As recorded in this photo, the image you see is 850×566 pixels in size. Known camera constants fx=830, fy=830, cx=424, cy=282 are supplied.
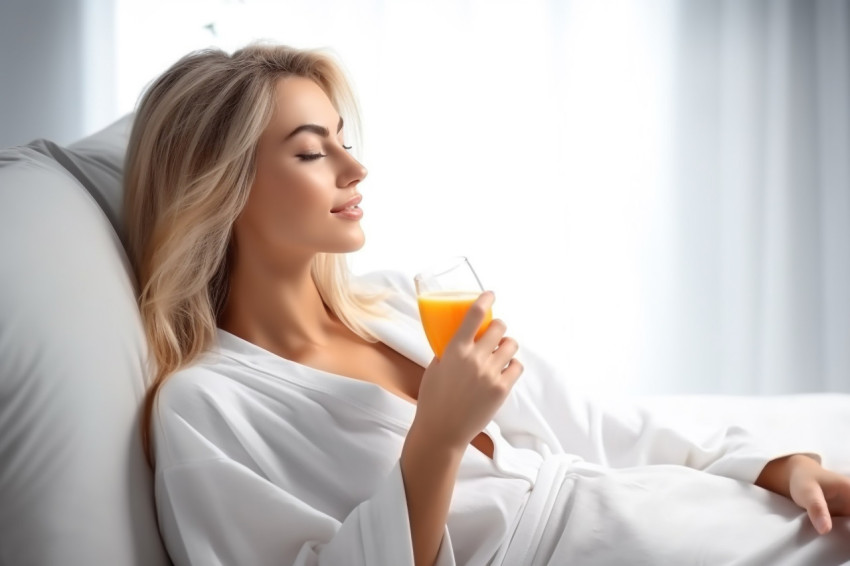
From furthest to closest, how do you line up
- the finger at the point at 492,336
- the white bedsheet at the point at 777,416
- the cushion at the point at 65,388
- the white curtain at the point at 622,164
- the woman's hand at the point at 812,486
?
the white curtain at the point at 622,164 → the white bedsheet at the point at 777,416 → the woman's hand at the point at 812,486 → the finger at the point at 492,336 → the cushion at the point at 65,388

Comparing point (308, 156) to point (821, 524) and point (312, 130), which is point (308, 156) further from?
point (821, 524)

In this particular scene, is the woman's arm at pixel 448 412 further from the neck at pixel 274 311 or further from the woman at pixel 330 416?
the neck at pixel 274 311

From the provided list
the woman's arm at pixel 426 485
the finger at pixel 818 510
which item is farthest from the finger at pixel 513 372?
the finger at pixel 818 510

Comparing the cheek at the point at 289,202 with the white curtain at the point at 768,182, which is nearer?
the cheek at the point at 289,202

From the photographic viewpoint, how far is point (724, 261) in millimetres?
4125

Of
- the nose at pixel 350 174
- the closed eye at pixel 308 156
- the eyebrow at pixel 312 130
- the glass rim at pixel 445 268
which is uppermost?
the eyebrow at pixel 312 130

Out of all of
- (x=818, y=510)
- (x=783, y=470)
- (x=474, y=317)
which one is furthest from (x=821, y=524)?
(x=474, y=317)

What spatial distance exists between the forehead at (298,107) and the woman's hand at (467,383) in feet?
2.00

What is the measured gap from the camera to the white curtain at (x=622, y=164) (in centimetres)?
401

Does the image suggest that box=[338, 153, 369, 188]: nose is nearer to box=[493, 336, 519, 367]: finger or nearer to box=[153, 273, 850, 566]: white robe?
box=[153, 273, 850, 566]: white robe

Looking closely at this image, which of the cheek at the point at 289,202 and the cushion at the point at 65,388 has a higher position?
the cheek at the point at 289,202

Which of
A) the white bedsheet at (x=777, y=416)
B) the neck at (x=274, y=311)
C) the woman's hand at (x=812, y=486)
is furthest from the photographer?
the white bedsheet at (x=777, y=416)

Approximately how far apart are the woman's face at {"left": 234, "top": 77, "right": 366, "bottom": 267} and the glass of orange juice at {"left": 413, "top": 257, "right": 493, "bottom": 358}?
0.31 m

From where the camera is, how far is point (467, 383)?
1.34 meters
